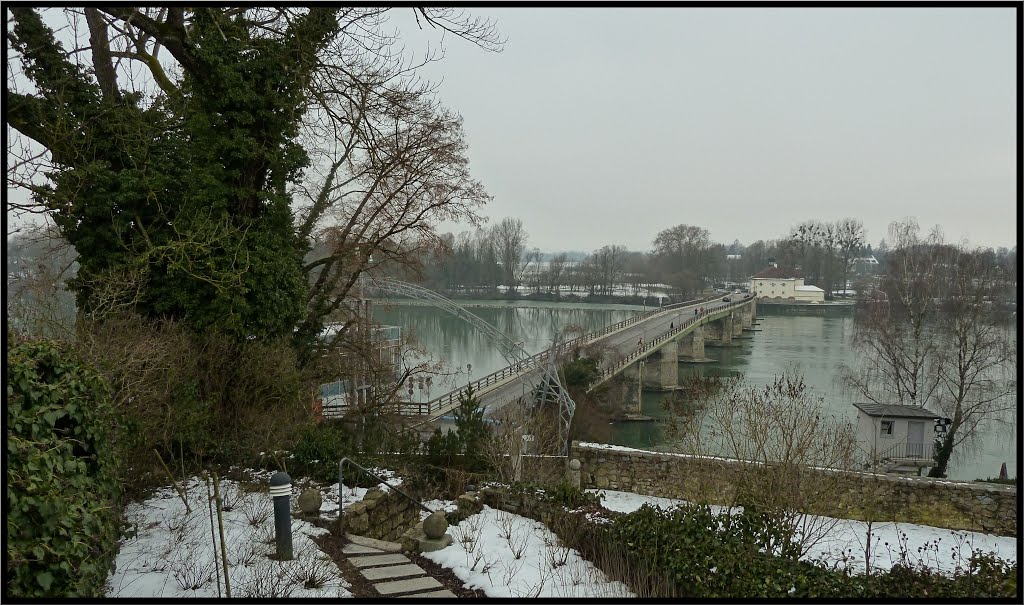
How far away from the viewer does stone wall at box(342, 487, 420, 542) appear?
726 centimetres

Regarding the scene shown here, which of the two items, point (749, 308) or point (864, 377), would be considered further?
point (749, 308)

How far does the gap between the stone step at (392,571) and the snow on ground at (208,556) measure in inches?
9.6

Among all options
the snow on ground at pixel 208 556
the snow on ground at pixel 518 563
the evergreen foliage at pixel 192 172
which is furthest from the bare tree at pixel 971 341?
the snow on ground at pixel 208 556

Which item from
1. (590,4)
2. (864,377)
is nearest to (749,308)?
(864,377)

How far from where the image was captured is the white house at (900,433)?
17219mm

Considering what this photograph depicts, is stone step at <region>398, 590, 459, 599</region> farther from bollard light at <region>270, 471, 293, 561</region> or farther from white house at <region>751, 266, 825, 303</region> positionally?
white house at <region>751, 266, 825, 303</region>

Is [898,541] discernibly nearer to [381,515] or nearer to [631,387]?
[381,515]

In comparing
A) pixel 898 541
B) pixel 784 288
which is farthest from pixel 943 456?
pixel 784 288

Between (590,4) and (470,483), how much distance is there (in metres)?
6.82

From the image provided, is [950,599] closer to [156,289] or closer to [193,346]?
[193,346]

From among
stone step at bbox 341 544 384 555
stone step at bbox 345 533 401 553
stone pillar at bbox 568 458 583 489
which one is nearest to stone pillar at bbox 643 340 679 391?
stone pillar at bbox 568 458 583 489

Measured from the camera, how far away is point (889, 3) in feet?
15.3

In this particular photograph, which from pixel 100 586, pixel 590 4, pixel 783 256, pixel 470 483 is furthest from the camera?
pixel 783 256

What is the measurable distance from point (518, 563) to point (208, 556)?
274cm
